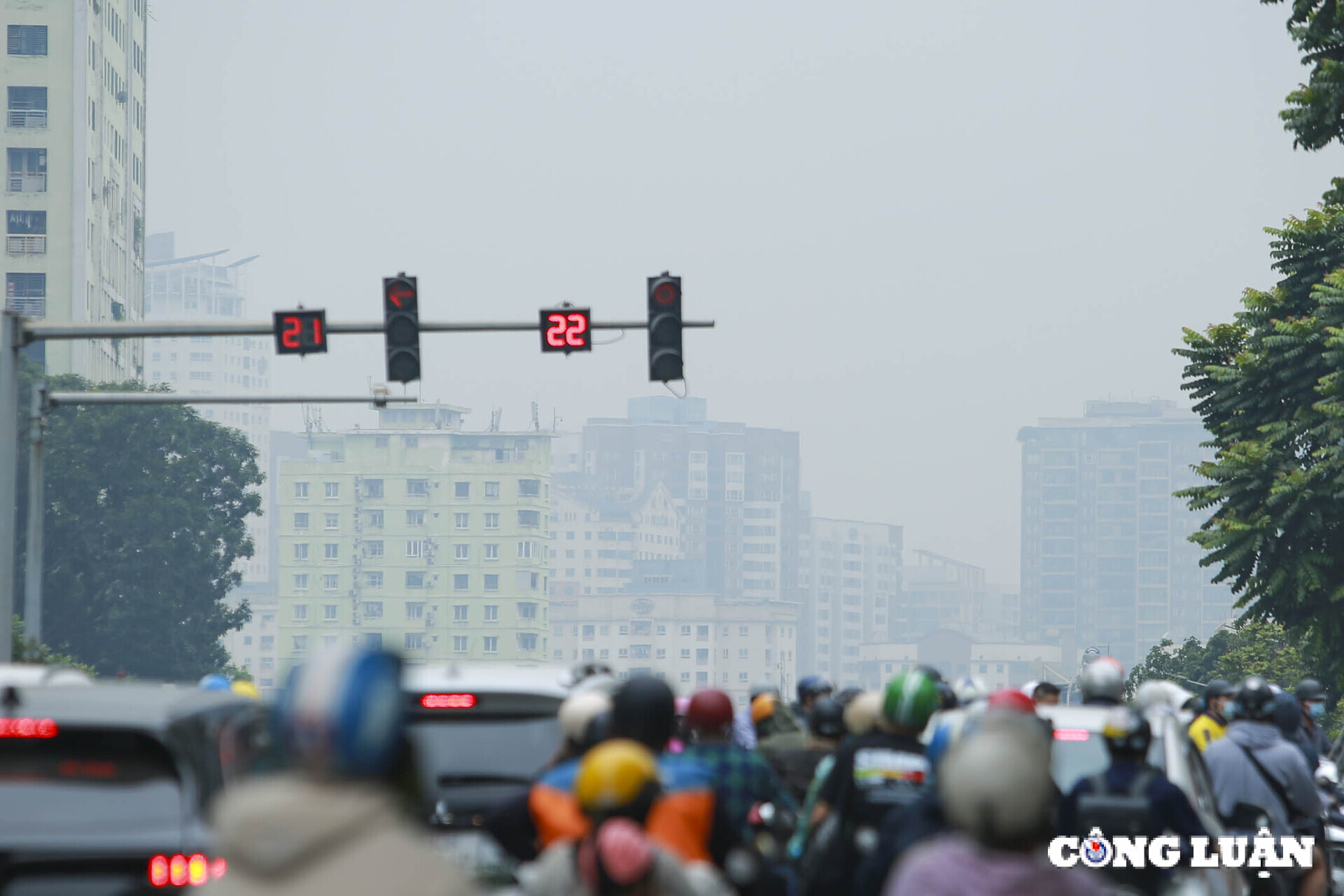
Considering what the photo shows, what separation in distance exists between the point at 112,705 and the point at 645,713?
155 cm

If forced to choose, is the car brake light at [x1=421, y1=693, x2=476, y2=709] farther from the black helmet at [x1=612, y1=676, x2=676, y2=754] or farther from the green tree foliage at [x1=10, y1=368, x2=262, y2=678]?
the green tree foliage at [x1=10, y1=368, x2=262, y2=678]

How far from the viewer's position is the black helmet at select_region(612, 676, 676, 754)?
614cm

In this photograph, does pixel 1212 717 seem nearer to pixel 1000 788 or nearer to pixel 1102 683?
pixel 1102 683

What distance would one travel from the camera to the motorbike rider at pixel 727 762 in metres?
6.54

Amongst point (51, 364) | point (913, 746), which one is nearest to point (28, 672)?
point (913, 746)

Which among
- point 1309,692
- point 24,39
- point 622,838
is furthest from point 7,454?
point 24,39

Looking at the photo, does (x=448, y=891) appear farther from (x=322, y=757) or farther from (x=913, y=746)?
(x=913, y=746)

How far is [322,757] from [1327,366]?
25.3m

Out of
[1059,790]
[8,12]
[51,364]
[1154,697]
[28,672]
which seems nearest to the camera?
[28,672]

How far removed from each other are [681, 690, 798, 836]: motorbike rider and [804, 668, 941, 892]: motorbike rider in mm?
231

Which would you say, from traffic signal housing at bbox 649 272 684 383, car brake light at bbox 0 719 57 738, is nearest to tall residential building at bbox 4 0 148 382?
traffic signal housing at bbox 649 272 684 383

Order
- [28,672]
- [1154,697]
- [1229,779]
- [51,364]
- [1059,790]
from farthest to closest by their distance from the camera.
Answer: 1. [51,364]
2. [1154,697]
3. [1229,779]
4. [1059,790]
5. [28,672]

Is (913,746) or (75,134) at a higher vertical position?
(75,134)

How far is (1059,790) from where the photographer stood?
8367 millimetres
